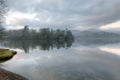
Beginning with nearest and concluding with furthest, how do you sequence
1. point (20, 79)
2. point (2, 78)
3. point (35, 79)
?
point (2, 78), point (20, 79), point (35, 79)

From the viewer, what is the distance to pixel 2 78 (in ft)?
73.3

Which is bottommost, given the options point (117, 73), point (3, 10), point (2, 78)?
point (117, 73)

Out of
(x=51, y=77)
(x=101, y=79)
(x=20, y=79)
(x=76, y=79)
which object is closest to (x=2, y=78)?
(x=20, y=79)

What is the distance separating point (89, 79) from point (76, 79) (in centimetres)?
203

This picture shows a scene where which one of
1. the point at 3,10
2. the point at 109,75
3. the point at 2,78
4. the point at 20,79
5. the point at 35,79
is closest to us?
the point at 2,78

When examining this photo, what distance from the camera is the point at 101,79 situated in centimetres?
2977

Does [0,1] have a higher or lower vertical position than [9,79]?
higher

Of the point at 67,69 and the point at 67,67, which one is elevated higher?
the point at 67,69

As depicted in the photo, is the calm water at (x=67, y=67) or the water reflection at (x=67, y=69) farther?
the calm water at (x=67, y=67)

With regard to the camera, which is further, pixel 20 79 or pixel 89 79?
pixel 89 79

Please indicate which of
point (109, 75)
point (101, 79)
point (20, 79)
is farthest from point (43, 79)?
point (109, 75)

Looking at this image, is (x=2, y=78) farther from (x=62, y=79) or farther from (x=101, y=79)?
(x=101, y=79)

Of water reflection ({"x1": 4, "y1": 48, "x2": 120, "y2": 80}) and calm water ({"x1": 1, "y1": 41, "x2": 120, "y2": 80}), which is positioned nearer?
water reflection ({"x1": 4, "y1": 48, "x2": 120, "y2": 80})

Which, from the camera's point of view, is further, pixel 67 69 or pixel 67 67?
pixel 67 67
